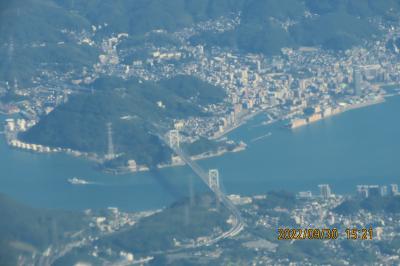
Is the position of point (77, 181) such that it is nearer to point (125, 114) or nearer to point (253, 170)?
point (253, 170)

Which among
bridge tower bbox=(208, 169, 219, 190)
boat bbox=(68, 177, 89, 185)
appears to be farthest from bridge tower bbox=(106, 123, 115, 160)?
bridge tower bbox=(208, 169, 219, 190)

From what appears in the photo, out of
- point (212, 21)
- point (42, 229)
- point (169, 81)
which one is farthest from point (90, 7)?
point (42, 229)

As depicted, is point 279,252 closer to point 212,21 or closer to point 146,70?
point 146,70


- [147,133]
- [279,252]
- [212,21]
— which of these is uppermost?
[212,21]

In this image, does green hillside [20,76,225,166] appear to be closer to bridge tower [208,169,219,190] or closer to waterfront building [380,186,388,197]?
bridge tower [208,169,219,190]

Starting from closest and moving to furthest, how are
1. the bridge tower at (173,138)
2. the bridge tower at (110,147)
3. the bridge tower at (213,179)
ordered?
1. the bridge tower at (213,179)
2. the bridge tower at (110,147)
3. the bridge tower at (173,138)

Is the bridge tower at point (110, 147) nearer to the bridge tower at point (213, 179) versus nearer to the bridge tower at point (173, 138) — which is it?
the bridge tower at point (173, 138)

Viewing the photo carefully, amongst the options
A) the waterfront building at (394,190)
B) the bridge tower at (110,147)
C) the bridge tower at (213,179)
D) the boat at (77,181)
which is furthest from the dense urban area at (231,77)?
the waterfront building at (394,190)

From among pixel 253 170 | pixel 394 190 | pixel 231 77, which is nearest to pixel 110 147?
pixel 253 170
